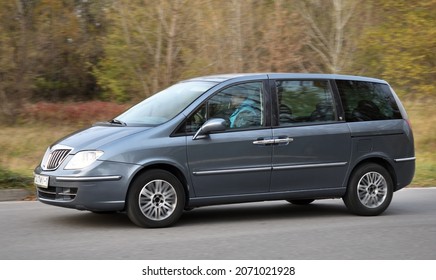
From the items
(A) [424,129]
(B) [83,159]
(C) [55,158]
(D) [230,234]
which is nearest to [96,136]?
(B) [83,159]

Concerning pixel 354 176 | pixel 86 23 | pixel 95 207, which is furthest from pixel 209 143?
pixel 86 23

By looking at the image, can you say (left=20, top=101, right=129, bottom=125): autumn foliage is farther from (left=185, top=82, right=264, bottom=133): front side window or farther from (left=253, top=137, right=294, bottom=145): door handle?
(left=253, top=137, right=294, bottom=145): door handle

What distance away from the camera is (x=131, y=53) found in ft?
74.3

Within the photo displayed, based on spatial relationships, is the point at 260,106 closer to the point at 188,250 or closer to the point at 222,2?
the point at 188,250

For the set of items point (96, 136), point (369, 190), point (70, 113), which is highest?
point (70, 113)

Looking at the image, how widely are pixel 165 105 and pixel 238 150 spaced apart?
1078 mm

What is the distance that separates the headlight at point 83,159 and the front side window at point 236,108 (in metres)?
1.17

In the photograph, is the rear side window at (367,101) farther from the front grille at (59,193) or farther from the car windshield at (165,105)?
the front grille at (59,193)

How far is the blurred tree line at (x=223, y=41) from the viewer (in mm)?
21109

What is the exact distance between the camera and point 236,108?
8.91 metres

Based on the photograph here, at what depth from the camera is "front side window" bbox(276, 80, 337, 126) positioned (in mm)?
9159

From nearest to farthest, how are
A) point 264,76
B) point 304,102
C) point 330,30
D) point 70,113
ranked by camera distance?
1. point 264,76
2. point 304,102
3. point 330,30
4. point 70,113

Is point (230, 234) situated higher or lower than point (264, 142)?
lower

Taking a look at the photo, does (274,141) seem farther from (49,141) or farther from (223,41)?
(223,41)
